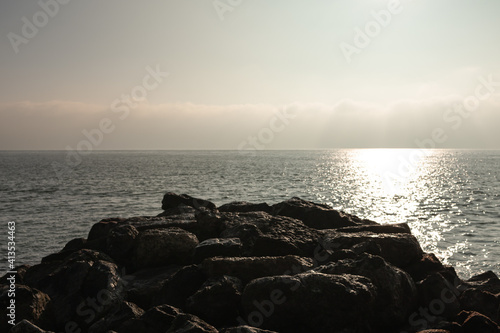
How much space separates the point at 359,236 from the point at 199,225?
4423 mm

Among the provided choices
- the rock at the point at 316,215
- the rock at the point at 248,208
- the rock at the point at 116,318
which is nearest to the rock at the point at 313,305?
the rock at the point at 116,318

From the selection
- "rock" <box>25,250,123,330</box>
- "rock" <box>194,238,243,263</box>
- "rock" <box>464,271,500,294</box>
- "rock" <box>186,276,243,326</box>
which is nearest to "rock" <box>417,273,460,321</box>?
"rock" <box>464,271,500,294</box>

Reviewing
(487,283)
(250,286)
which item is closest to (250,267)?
(250,286)

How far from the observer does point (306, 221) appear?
14.5 metres

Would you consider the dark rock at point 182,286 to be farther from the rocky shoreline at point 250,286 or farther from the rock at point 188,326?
the rock at point 188,326

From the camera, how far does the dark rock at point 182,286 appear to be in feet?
29.3

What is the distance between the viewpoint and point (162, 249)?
36.4 ft

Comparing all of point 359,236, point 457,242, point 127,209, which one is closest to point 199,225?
point 359,236

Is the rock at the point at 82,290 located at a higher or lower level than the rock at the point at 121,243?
lower

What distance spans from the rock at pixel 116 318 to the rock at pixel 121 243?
297 centimetres

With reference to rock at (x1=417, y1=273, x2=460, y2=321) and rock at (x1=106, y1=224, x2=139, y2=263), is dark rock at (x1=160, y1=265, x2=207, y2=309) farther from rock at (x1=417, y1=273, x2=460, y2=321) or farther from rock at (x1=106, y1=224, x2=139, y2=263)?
rock at (x1=417, y1=273, x2=460, y2=321)

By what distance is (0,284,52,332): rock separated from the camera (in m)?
8.62

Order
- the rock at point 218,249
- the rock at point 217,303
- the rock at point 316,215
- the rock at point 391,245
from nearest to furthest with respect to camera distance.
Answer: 1. the rock at point 217,303
2. the rock at point 218,249
3. the rock at point 391,245
4. the rock at point 316,215

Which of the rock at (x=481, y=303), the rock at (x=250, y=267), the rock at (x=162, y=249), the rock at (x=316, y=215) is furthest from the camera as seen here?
the rock at (x=316, y=215)
